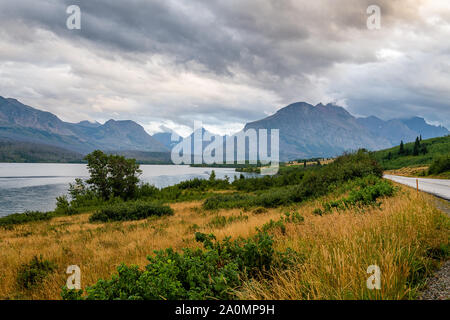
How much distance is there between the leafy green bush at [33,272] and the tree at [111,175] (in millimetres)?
39651

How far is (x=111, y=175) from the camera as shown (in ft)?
156

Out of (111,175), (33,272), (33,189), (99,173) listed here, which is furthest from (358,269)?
(33,189)

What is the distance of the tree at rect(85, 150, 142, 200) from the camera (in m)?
45.2

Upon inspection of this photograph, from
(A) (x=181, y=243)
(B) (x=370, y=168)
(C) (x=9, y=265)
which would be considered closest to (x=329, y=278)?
(A) (x=181, y=243)

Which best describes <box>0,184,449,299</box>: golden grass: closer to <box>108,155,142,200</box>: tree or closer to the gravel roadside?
the gravel roadside

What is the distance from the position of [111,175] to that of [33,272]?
4389 cm

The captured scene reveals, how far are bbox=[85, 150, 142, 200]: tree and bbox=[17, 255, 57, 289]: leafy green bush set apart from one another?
3965 centimetres

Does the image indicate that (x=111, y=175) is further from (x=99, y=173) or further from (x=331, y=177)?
(x=331, y=177)

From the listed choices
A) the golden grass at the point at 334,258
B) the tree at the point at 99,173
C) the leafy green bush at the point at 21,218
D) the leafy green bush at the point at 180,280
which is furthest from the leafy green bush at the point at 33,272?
the tree at the point at 99,173

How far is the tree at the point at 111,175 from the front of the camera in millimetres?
45250

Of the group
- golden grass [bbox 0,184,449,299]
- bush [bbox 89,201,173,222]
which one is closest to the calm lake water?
bush [bbox 89,201,173,222]
